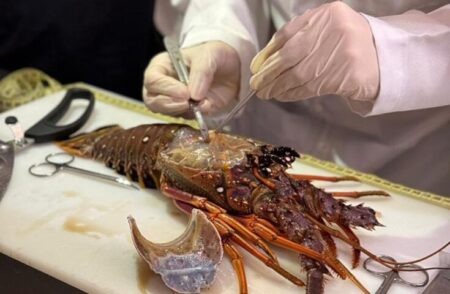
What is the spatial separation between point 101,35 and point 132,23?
107mm

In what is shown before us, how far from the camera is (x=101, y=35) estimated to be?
1816 millimetres

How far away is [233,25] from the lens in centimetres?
131

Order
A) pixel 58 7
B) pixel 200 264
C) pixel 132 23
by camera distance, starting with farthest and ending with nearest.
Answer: pixel 132 23 → pixel 58 7 → pixel 200 264

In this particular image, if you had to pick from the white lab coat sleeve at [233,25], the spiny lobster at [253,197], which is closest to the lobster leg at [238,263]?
→ the spiny lobster at [253,197]

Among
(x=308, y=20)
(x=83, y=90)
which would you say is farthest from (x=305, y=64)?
(x=83, y=90)

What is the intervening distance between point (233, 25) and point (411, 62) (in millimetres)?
421

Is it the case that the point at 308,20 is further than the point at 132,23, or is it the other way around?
the point at 132,23

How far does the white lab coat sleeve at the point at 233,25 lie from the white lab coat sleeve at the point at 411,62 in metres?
0.32

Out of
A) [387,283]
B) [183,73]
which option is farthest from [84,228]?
[387,283]

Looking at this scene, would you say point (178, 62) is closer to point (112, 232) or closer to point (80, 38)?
point (112, 232)

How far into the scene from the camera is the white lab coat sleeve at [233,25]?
129cm

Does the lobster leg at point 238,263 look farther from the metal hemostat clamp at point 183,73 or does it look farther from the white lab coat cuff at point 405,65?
the white lab coat cuff at point 405,65

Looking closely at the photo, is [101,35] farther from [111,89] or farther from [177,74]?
[177,74]

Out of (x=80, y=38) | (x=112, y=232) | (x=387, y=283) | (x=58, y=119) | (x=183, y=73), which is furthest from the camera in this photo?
(x=80, y=38)
